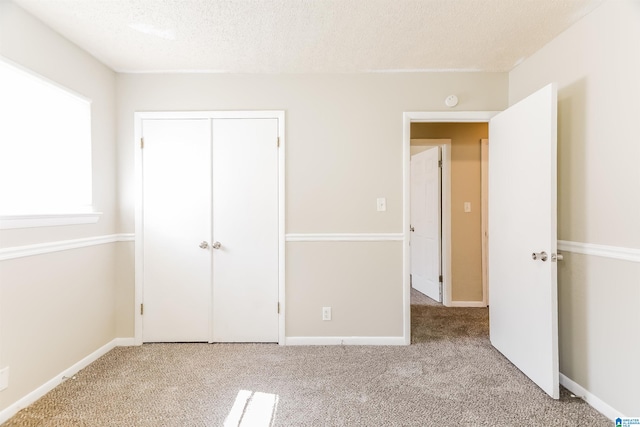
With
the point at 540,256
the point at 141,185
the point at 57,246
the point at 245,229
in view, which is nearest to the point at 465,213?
the point at 540,256

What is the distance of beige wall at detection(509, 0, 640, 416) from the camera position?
5.43ft

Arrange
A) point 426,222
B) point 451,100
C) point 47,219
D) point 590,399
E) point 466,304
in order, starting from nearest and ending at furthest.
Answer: point 590,399 → point 47,219 → point 451,100 → point 466,304 → point 426,222

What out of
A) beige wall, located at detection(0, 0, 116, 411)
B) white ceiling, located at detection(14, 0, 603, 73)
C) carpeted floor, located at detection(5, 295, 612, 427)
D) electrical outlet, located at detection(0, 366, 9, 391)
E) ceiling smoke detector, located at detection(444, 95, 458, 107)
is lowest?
carpeted floor, located at detection(5, 295, 612, 427)

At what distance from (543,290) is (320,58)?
2243 mm

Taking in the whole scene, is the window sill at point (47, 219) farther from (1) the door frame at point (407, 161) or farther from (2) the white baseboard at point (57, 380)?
(1) the door frame at point (407, 161)

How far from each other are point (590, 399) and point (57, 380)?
11.0ft

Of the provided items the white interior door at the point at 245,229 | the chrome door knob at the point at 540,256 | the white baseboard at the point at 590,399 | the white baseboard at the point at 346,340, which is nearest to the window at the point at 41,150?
the white interior door at the point at 245,229

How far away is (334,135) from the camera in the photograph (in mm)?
2701

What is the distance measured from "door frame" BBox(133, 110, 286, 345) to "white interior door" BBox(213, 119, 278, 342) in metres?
0.04

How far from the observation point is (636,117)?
5.38ft

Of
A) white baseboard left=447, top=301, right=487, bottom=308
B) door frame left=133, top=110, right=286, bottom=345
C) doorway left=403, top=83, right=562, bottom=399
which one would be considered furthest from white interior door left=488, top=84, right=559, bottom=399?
door frame left=133, top=110, right=286, bottom=345

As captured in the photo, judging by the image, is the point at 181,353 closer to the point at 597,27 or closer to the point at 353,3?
the point at 353,3

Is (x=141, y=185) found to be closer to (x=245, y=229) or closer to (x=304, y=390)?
(x=245, y=229)

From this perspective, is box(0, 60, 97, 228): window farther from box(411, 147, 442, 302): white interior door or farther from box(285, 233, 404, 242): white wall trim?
box(411, 147, 442, 302): white interior door
